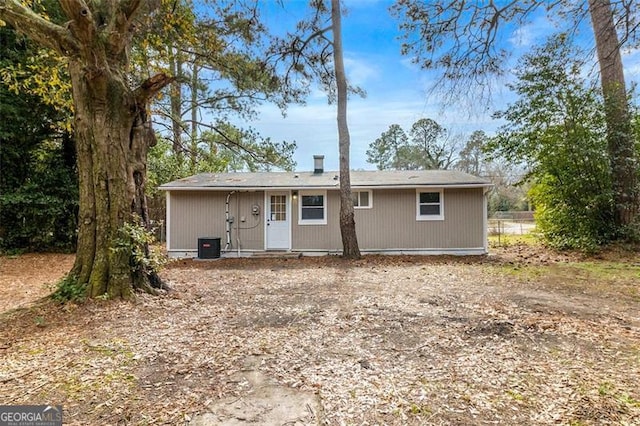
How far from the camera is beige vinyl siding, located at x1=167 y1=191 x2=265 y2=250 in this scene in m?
10.5

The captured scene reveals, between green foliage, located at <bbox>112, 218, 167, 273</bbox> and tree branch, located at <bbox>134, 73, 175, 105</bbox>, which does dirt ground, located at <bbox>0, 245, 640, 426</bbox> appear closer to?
green foliage, located at <bbox>112, 218, 167, 273</bbox>

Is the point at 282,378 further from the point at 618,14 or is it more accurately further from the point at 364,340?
the point at 618,14

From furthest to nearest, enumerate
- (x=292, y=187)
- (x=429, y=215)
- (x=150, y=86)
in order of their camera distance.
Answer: (x=429, y=215)
(x=292, y=187)
(x=150, y=86)

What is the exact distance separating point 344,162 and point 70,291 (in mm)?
6882

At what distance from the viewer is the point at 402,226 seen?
10414mm

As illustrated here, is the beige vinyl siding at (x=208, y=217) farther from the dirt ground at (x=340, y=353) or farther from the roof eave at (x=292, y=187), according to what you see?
the dirt ground at (x=340, y=353)

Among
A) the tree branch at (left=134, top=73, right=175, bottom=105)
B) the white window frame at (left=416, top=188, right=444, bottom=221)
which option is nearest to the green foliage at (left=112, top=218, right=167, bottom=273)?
the tree branch at (left=134, top=73, right=175, bottom=105)

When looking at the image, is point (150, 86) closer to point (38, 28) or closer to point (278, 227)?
point (38, 28)

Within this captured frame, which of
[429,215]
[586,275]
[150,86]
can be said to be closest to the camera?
[150,86]

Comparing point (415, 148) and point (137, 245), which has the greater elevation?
point (415, 148)

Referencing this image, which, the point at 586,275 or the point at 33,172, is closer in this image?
the point at 586,275

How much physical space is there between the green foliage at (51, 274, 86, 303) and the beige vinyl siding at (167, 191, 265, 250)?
566 cm

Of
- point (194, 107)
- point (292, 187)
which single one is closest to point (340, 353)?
point (292, 187)

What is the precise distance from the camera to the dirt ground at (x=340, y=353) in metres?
2.31
